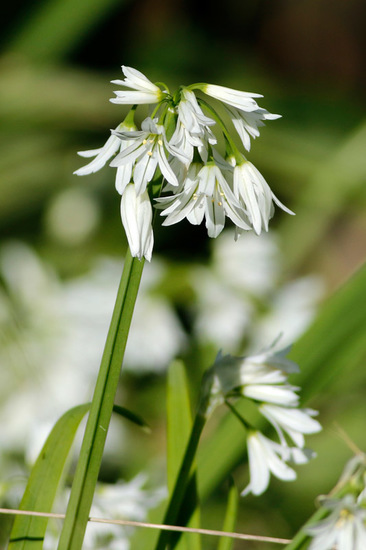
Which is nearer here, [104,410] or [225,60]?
[104,410]

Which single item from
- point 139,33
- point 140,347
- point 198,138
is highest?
point 139,33

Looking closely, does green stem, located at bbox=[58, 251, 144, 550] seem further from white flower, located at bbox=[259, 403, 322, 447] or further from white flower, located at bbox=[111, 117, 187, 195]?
white flower, located at bbox=[259, 403, 322, 447]

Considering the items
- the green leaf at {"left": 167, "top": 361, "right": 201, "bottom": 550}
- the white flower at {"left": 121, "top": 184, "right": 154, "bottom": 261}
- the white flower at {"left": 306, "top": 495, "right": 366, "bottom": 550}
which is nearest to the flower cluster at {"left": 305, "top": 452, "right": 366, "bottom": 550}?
the white flower at {"left": 306, "top": 495, "right": 366, "bottom": 550}

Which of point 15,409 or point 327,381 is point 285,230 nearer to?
point 15,409

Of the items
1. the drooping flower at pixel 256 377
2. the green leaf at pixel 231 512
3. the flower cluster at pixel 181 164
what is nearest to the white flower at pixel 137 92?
the flower cluster at pixel 181 164

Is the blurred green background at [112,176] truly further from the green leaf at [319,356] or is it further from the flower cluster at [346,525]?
the flower cluster at [346,525]

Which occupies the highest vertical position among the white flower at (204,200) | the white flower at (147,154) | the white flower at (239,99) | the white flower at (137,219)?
the white flower at (239,99)

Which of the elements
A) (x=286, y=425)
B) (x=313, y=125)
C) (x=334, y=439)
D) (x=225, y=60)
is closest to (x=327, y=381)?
(x=286, y=425)
